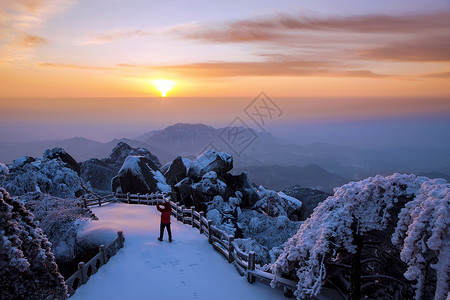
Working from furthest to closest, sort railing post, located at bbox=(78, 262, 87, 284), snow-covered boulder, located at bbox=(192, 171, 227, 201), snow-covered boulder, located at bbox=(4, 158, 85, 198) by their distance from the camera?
1. snow-covered boulder, located at bbox=(192, 171, 227, 201)
2. snow-covered boulder, located at bbox=(4, 158, 85, 198)
3. railing post, located at bbox=(78, 262, 87, 284)

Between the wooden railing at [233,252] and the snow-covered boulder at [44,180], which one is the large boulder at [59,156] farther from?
the wooden railing at [233,252]

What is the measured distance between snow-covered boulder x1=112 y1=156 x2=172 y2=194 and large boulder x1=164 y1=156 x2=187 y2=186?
1.67 meters

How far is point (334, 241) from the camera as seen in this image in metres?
6.13

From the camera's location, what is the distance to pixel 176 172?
104 feet

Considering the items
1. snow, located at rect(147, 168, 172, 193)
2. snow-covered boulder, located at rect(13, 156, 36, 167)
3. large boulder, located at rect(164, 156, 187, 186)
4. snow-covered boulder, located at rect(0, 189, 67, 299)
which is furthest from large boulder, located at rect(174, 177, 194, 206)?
snow-covered boulder, located at rect(0, 189, 67, 299)

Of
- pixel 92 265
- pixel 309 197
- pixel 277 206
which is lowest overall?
pixel 309 197

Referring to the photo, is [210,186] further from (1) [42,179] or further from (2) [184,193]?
(1) [42,179]

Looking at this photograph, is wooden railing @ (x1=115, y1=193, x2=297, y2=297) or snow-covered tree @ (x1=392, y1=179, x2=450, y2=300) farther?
wooden railing @ (x1=115, y1=193, x2=297, y2=297)

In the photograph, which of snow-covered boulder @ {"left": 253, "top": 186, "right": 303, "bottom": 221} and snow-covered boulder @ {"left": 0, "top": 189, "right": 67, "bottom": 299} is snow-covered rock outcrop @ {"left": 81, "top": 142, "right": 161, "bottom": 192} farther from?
snow-covered boulder @ {"left": 0, "top": 189, "right": 67, "bottom": 299}

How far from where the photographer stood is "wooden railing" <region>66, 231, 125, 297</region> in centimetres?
829

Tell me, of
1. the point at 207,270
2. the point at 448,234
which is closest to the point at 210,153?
the point at 207,270

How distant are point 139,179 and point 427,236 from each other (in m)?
25.0

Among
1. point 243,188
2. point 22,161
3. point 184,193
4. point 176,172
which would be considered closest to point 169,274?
point 184,193

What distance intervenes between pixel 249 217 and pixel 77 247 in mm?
17427
